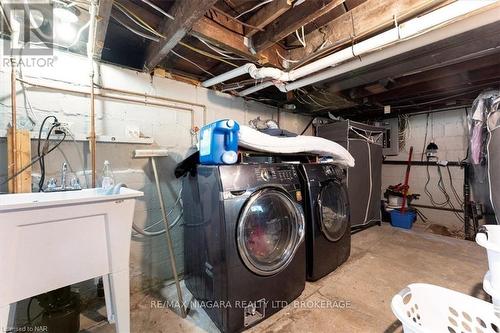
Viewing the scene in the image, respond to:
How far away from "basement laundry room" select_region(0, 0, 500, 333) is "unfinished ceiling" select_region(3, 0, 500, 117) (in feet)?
0.05

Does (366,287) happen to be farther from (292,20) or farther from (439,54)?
(292,20)

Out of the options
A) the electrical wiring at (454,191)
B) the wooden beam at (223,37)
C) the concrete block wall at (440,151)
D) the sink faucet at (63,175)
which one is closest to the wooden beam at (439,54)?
the wooden beam at (223,37)

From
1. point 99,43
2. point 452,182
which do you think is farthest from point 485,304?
point 452,182

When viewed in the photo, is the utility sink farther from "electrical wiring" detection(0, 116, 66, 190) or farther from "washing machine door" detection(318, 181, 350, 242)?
"washing machine door" detection(318, 181, 350, 242)

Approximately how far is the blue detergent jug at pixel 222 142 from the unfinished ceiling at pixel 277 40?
23.5 inches

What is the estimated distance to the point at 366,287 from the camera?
1938 millimetres

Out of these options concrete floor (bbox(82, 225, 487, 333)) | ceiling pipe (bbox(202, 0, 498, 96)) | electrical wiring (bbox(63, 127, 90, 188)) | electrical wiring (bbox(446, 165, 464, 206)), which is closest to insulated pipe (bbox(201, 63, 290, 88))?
ceiling pipe (bbox(202, 0, 498, 96))

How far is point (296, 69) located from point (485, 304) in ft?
6.67

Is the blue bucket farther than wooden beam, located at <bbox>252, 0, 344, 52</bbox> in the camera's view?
Yes

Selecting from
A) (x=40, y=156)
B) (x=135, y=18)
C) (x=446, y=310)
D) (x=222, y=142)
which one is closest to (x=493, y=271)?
(x=446, y=310)

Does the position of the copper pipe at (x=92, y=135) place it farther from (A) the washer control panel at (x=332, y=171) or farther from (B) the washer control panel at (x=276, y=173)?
(A) the washer control panel at (x=332, y=171)

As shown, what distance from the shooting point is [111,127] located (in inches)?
73.5

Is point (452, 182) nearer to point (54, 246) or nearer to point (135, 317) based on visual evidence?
point (135, 317)

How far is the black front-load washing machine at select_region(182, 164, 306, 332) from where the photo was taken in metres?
1.39
